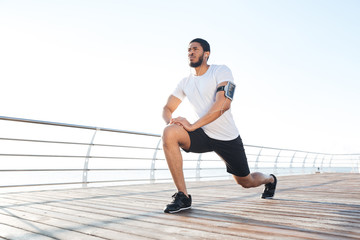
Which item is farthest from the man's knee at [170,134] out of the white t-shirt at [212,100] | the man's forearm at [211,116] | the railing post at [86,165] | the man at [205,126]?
the railing post at [86,165]

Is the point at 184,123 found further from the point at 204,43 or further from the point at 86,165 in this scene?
the point at 86,165

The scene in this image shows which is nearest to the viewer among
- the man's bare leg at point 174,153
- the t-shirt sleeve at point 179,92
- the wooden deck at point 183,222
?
the wooden deck at point 183,222

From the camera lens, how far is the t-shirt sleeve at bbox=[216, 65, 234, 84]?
7.52 ft

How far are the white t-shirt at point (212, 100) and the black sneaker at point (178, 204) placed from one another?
53cm

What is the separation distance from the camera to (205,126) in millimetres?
2393

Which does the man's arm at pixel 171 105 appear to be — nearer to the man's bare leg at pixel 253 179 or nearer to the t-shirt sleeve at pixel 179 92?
the t-shirt sleeve at pixel 179 92

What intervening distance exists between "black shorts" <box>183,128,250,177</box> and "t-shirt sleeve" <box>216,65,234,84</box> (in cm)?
42

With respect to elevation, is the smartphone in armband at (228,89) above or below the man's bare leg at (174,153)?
above

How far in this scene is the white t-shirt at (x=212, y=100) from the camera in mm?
2348

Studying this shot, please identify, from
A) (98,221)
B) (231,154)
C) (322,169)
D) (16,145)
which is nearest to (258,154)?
(322,169)

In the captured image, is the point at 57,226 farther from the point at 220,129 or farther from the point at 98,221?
the point at 220,129

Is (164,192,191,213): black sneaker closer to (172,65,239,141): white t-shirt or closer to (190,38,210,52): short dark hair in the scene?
(172,65,239,141): white t-shirt

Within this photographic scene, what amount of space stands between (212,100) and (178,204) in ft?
2.76

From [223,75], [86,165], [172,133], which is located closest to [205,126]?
[172,133]
